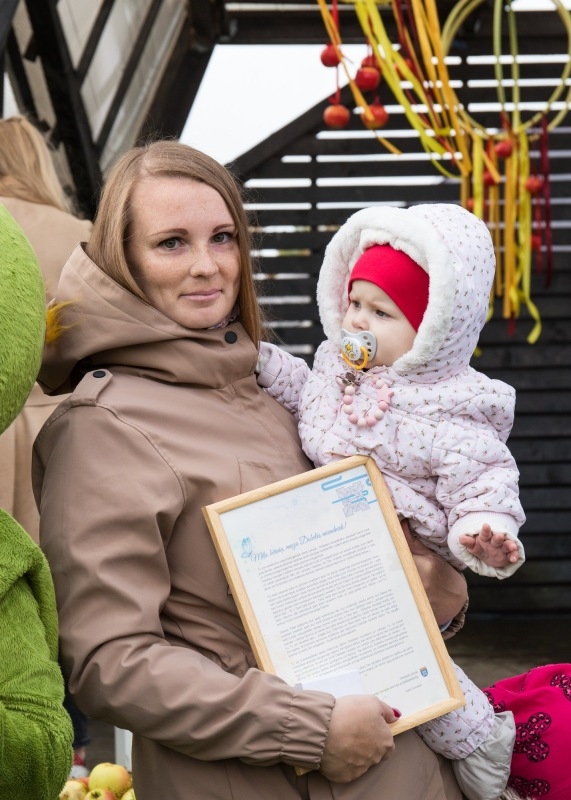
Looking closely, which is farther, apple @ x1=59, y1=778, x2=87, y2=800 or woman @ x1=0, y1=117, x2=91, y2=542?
woman @ x1=0, y1=117, x2=91, y2=542

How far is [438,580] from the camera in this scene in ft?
6.91

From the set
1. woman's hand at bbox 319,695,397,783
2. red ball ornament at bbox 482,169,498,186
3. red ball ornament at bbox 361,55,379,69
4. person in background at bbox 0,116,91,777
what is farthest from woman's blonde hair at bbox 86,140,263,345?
red ball ornament at bbox 482,169,498,186

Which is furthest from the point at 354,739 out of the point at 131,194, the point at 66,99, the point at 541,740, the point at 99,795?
the point at 66,99

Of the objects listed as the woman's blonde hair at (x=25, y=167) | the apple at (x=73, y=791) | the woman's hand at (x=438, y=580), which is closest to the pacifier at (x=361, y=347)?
the woman's hand at (x=438, y=580)

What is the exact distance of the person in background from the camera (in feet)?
10.9

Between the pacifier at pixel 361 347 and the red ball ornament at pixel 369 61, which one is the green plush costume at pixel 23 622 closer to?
the pacifier at pixel 361 347

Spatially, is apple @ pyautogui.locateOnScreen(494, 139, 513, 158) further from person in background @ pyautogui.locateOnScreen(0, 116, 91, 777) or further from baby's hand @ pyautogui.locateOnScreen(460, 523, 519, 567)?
baby's hand @ pyautogui.locateOnScreen(460, 523, 519, 567)

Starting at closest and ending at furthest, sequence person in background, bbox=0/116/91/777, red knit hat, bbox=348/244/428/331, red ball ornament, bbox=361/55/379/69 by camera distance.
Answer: red knit hat, bbox=348/244/428/331
person in background, bbox=0/116/91/777
red ball ornament, bbox=361/55/379/69

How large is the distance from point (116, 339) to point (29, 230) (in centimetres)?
156

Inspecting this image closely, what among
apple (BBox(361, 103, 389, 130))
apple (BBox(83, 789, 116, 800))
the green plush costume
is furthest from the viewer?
apple (BBox(361, 103, 389, 130))

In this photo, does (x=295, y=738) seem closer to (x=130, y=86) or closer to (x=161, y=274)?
(x=161, y=274)

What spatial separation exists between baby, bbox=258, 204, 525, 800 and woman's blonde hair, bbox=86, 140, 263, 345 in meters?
0.21

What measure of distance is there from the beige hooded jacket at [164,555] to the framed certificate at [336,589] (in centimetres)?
5

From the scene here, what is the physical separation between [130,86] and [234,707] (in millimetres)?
5347
